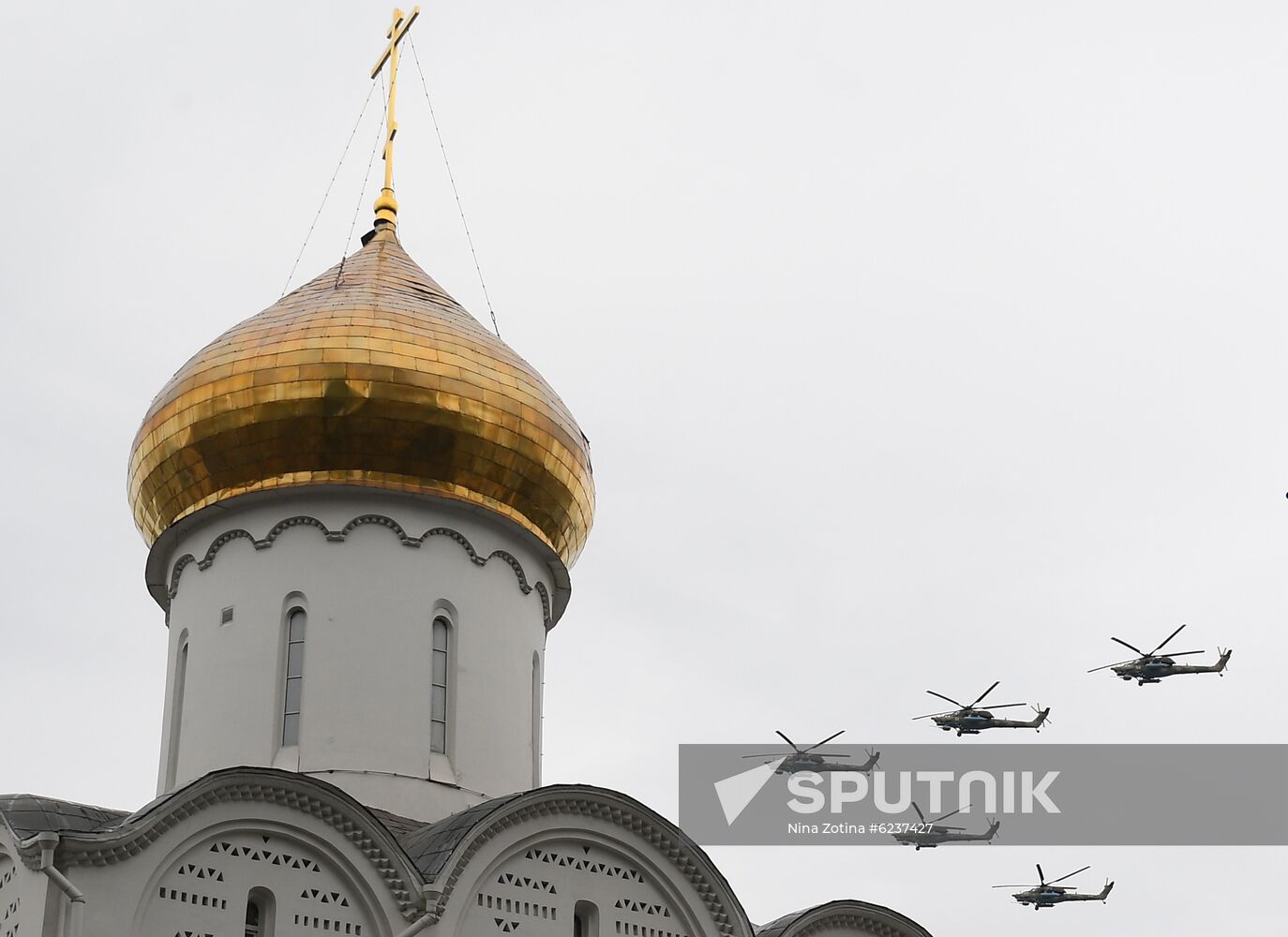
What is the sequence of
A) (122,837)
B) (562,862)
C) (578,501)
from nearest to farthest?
(122,837), (562,862), (578,501)

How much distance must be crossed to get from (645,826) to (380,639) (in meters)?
1.94

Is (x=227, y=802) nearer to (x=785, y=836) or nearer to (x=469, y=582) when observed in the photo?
(x=469, y=582)

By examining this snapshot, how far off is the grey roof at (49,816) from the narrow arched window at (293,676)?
61.2 inches

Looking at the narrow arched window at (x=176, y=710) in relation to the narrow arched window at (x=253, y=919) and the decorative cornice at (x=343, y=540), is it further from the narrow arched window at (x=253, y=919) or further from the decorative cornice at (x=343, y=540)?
the narrow arched window at (x=253, y=919)

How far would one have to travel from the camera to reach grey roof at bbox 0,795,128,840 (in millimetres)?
8891

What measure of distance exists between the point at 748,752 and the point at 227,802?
7842 millimetres

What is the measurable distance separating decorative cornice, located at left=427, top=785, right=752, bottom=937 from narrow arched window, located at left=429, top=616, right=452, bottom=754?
1.01m

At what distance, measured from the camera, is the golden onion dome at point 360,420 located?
11.4m

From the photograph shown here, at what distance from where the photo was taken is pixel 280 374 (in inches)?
452

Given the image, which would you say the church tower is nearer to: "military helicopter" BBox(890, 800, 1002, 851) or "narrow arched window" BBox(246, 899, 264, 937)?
"narrow arched window" BBox(246, 899, 264, 937)

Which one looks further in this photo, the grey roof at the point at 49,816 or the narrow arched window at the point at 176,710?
the narrow arched window at the point at 176,710

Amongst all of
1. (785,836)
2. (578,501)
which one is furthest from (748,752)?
(578,501)

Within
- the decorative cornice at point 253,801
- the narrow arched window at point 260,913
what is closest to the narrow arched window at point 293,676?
the decorative cornice at point 253,801

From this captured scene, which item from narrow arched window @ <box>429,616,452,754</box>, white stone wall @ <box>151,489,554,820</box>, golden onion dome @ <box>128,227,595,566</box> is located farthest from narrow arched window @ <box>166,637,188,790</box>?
narrow arched window @ <box>429,616,452,754</box>
